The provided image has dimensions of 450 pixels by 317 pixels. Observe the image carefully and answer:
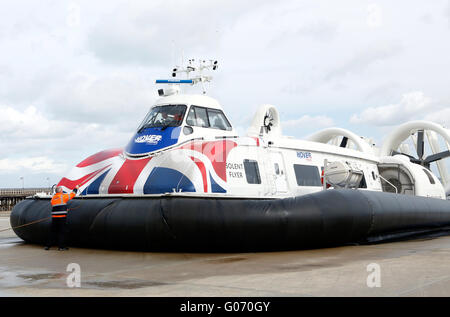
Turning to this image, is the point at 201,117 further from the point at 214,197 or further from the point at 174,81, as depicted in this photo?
the point at 214,197

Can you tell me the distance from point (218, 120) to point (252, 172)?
1.13 metres

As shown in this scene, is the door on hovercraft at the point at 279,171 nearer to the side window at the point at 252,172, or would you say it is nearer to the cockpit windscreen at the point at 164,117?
the side window at the point at 252,172

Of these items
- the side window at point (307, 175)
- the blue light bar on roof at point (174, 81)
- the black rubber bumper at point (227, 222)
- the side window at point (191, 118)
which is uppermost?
the blue light bar on roof at point (174, 81)

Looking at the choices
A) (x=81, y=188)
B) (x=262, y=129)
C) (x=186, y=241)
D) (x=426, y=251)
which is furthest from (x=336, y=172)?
(x=81, y=188)

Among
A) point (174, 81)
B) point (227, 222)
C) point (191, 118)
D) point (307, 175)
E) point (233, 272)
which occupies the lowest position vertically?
point (233, 272)

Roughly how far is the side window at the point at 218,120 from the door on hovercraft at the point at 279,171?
0.83 meters

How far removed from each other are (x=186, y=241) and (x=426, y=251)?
8.55ft

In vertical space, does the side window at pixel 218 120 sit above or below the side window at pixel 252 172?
above

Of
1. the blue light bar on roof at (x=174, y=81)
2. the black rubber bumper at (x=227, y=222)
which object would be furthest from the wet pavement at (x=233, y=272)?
the blue light bar on roof at (x=174, y=81)

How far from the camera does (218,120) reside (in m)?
7.68

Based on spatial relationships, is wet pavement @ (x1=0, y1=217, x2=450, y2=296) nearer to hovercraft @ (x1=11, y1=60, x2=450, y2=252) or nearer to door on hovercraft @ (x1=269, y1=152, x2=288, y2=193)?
hovercraft @ (x1=11, y1=60, x2=450, y2=252)

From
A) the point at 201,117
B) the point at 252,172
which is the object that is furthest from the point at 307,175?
the point at 201,117

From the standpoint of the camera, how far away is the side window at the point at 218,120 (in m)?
7.57

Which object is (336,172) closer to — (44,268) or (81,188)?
(81,188)
